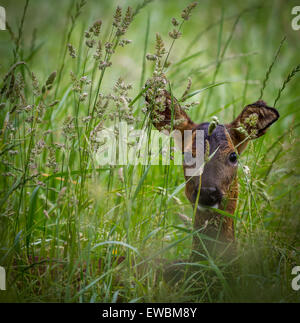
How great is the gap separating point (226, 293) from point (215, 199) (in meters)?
0.57

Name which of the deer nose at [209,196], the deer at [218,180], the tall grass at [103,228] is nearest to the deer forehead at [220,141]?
the deer at [218,180]

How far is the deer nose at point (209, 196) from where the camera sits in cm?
253

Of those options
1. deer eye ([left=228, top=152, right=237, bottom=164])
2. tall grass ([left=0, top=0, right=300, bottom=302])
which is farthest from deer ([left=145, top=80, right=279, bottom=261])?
tall grass ([left=0, top=0, right=300, bottom=302])

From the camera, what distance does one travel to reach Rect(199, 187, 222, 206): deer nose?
2529 mm

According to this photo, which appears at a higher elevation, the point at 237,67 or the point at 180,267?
the point at 237,67

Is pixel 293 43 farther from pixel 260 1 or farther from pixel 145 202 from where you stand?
pixel 145 202

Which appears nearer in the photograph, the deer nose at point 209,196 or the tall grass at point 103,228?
the tall grass at point 103,228

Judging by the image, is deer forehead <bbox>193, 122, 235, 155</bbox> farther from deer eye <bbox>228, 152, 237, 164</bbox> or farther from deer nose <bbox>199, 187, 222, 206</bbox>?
deer nose <bbox>199, 187, 222, 206</bbox>

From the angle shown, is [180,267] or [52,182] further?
[52,182]

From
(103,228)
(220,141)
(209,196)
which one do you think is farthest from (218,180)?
(103,228)

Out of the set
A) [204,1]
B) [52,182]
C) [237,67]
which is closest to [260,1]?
[204,1]

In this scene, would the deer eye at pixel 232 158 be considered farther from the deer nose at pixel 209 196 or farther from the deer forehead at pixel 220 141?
the deer nose at pixel 209 196
